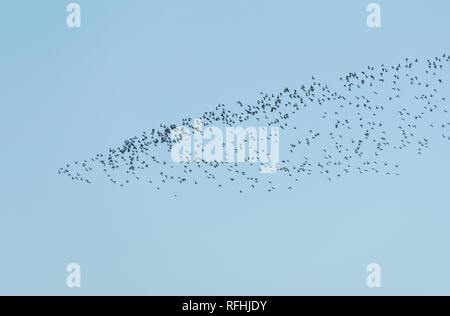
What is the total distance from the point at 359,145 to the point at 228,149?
2.62 meters

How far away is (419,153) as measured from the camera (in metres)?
14.5

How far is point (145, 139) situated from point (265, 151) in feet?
8.01

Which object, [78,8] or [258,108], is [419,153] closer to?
[258,108]

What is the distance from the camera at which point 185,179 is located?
14.3 m

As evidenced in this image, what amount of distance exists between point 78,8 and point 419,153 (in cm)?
727

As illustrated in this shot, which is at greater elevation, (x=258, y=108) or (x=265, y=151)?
(x=258, y=108)
